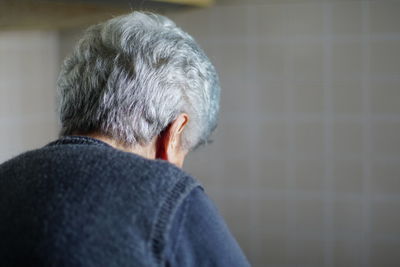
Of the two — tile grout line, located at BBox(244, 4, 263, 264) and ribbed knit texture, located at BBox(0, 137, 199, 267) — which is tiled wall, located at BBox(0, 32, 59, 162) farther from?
ribbed knit texture, located at BBox(0, 137, 199, 267)

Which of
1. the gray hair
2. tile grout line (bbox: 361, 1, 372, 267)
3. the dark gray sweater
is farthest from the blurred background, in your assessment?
the dark gray sweater

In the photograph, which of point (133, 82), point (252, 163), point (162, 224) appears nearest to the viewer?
point (162, 224)

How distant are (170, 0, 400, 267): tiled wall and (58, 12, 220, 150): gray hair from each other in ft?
2.82

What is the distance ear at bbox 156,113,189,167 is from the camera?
0.73 meters

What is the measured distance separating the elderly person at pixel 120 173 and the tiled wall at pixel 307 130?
868mm

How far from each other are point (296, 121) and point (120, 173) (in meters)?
1.06

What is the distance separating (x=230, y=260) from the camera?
23.5 inches

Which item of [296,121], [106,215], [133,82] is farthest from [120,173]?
[296,121]

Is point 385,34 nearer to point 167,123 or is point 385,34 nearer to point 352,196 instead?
point 352,196

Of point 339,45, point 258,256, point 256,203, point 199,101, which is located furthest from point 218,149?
point 199,101

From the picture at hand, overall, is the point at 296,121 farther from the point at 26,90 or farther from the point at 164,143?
the point at 164,143

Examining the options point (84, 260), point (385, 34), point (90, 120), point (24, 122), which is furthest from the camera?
point (24, 122)

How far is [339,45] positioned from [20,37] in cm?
84

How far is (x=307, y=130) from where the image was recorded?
1.58 metres
